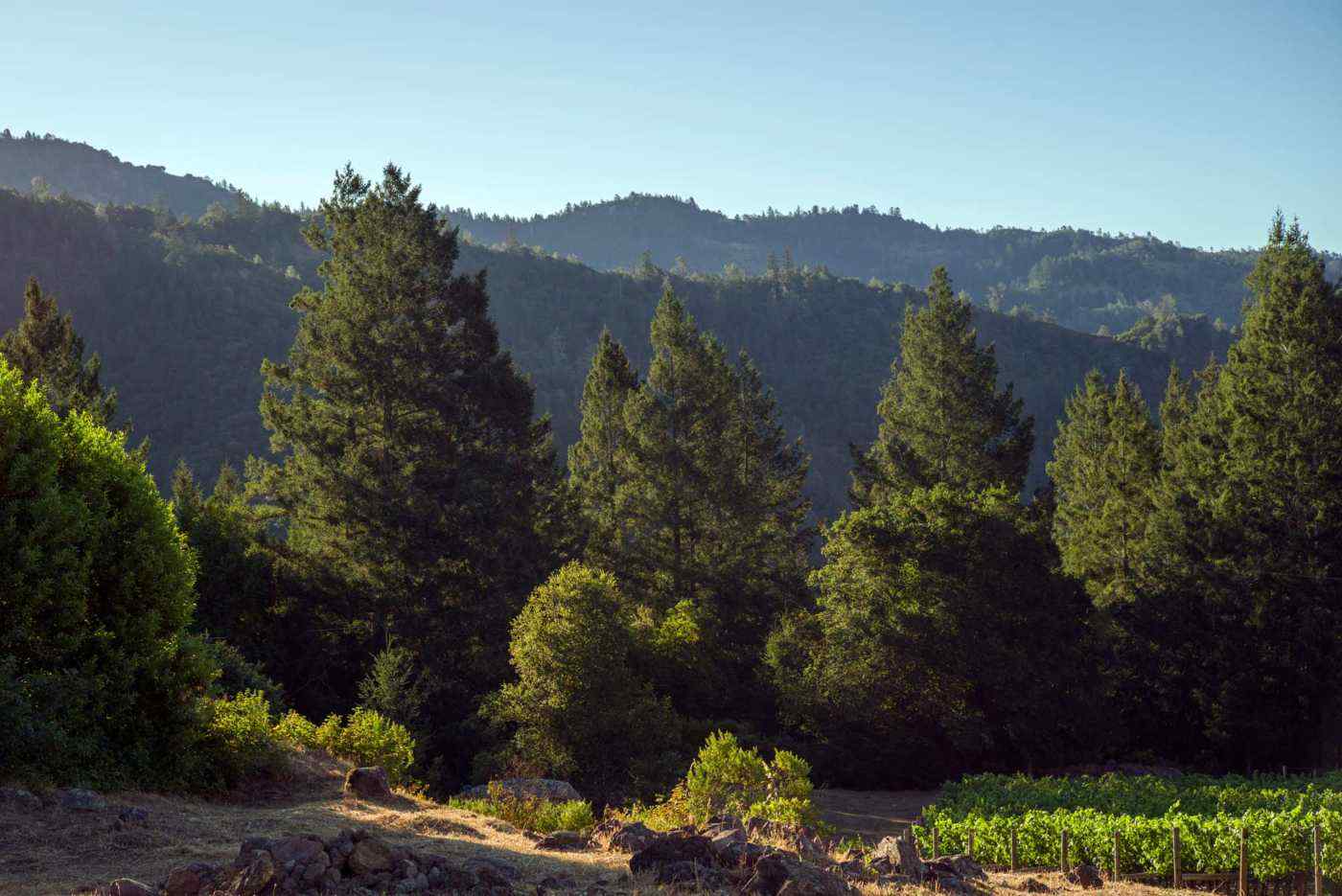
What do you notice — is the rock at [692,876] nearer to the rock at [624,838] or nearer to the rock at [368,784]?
the rock at [624,838]

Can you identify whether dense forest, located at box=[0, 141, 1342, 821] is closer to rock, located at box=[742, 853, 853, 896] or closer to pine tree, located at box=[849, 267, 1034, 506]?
pine tree, located at box=[849, 267, 1034, 506]

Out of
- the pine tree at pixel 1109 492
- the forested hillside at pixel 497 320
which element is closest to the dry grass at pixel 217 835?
the pine tree at pixel 1109 492

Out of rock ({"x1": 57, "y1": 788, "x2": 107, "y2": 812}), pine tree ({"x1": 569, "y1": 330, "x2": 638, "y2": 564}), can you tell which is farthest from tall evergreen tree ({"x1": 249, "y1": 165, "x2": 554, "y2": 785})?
rock ({"x1": 57, "y1": 788, "x2": 107, "y2": 812})

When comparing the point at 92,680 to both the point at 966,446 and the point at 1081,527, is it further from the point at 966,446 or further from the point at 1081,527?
the point at 1081,527

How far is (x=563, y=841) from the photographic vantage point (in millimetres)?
12133

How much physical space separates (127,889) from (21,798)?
449cm

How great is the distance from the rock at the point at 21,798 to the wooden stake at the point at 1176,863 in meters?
15.6

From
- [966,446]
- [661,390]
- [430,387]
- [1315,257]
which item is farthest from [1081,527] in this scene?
[430,387]

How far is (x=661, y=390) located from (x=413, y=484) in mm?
12532

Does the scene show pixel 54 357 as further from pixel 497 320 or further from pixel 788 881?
pixel 497 320

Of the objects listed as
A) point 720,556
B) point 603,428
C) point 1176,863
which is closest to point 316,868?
point 1176,863

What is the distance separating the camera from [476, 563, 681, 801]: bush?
23.2m

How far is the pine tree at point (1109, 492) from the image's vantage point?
4256 cm

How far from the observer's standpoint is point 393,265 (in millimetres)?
32156
